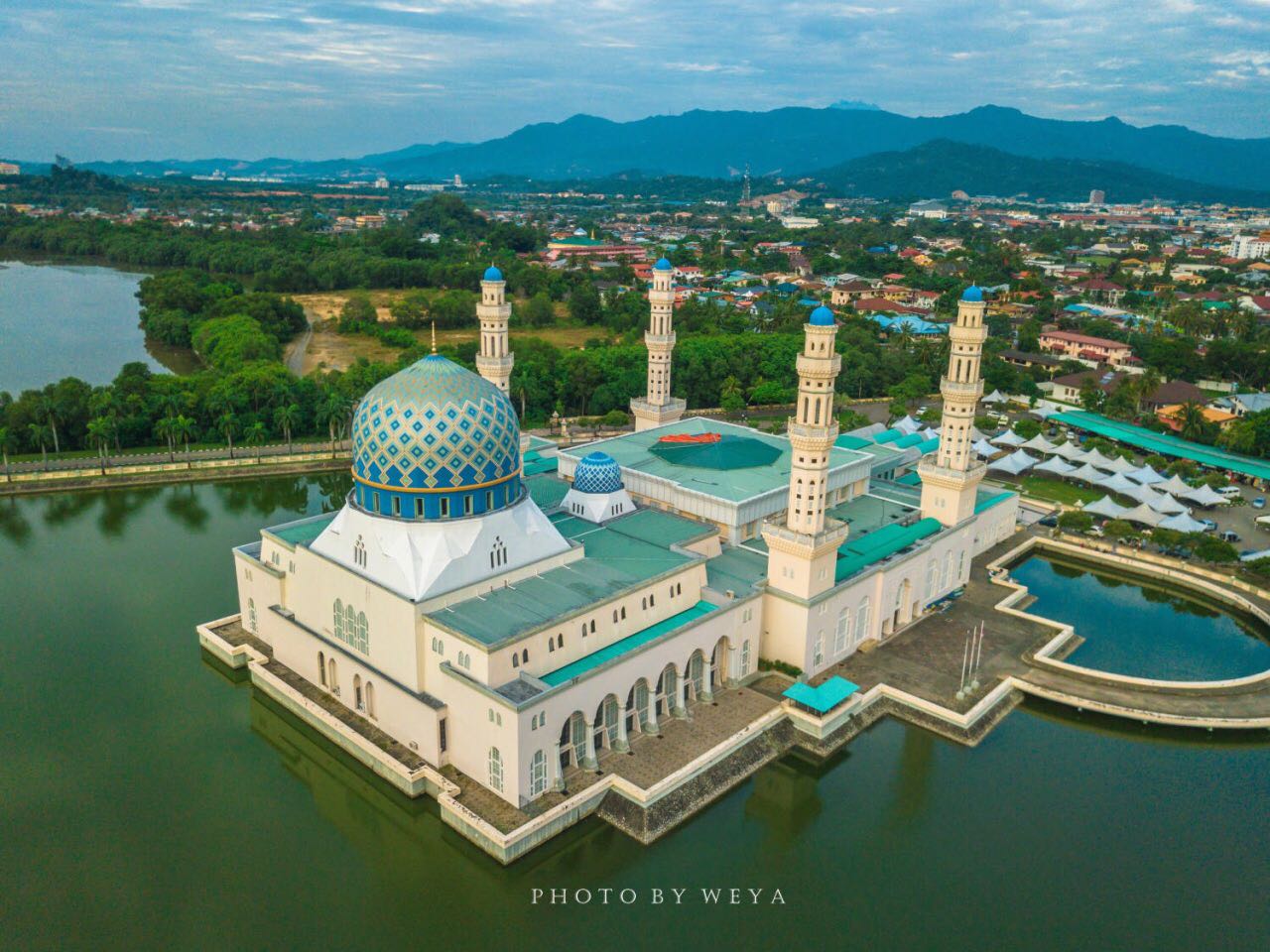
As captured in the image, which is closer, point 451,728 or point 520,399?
point 451,728

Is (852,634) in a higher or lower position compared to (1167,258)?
lower

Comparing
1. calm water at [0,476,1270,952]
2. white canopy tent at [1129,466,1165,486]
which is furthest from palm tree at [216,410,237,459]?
white canopy tent at [1129,466,1165,486]

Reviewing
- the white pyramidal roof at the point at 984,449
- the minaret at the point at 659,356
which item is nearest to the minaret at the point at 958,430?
the minaret at the point at 659,356

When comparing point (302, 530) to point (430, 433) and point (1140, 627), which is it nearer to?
point (430, 433)

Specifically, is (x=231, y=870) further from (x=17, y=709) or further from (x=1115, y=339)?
(x=1115, y=339)

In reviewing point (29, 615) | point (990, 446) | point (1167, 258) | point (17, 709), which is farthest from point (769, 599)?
point (1167, 258)

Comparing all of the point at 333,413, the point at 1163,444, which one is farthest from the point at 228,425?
the point at 1163,444
